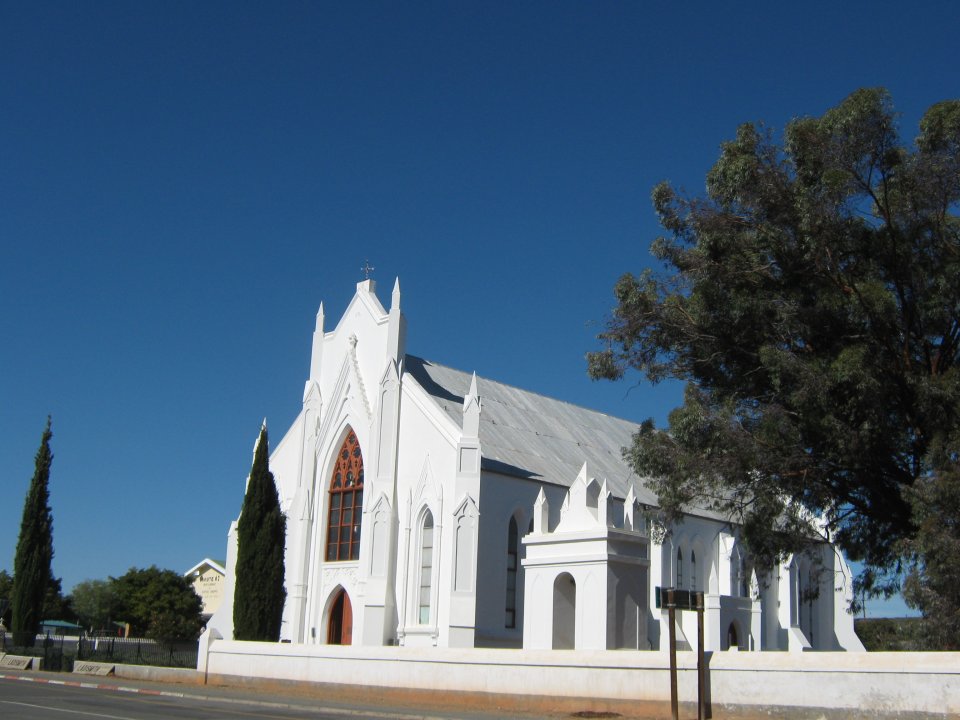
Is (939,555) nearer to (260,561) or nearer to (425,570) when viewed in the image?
(425,570)

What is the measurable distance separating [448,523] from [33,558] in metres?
19.5

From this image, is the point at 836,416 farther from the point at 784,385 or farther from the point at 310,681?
the point at 310,681

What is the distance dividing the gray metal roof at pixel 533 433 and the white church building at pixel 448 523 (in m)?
0.11

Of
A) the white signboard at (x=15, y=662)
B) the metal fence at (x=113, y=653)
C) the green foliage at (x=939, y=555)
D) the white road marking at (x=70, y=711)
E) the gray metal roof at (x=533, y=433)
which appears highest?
the gray metal roof at (x=533, y=433)

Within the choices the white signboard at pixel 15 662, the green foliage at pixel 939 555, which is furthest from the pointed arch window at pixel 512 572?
the white signboard at pixel 15 662

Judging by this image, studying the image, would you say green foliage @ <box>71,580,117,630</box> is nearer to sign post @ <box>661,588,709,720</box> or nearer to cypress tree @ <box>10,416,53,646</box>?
cypress tree @ <box>10,416,53,646</box>

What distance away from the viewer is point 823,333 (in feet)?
75.3

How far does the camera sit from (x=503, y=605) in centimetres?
3272

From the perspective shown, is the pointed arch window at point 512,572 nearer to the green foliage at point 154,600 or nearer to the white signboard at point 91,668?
the white signboard at point 91,668

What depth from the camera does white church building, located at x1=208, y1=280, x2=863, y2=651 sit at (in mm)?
29641

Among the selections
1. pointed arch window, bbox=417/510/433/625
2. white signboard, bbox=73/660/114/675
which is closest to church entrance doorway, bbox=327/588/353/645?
pointed arch window, bbox=417/510/433/625

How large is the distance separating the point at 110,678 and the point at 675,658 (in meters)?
21.3

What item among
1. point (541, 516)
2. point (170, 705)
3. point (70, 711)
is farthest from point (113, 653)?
point (70, 711)

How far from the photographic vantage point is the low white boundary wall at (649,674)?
16844mm
